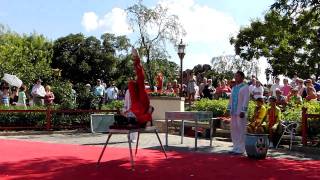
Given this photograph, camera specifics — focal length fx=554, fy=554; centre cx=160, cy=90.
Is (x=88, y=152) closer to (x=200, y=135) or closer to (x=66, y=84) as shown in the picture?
(x=200, y=135)

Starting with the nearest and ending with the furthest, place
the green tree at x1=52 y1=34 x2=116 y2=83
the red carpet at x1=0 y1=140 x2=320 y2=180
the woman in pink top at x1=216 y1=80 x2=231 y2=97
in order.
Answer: the red carpet at x1=0 y1=140 x2=320 y2=180, the woman in pink top at x1=216 y1=80 x2=231 y2=97, the green tree at x1=52 y1=34 x2=116 y2=83

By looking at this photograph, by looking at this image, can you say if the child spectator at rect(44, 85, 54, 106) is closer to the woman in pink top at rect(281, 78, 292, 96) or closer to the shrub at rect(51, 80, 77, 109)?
the shrub at rect(51, 80, 77, 109)

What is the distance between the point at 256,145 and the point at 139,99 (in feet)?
8.79

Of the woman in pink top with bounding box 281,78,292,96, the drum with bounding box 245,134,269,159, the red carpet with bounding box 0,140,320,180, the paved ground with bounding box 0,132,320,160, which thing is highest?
the woman in pink top with bounding box 281,78,292,96

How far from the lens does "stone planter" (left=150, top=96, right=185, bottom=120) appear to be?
20.5 meters

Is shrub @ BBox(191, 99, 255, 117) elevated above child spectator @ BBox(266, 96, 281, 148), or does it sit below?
above

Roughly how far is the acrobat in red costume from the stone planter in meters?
10.3

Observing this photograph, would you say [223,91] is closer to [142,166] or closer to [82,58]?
[142,166]

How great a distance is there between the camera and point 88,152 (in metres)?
12.2

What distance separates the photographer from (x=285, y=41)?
2498cm

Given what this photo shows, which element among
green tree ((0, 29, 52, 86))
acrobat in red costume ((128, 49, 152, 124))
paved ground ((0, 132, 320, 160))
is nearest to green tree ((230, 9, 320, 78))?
paved ground ((0, 132, 320, 160))

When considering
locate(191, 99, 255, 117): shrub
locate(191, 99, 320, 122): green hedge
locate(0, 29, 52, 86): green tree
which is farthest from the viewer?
locate(0, 29, 52, 86): green tree

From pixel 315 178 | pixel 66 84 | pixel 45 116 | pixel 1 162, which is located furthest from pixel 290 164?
pixel 66 84

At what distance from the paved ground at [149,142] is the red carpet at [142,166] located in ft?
3.58
